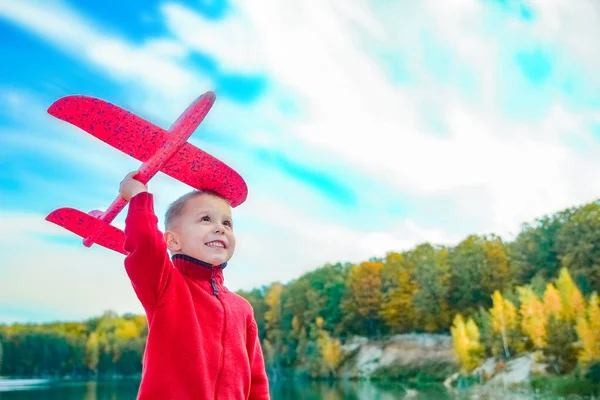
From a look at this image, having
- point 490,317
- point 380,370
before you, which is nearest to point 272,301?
point 380,370

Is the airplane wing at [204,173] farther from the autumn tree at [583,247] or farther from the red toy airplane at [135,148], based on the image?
the autumn tree at [583,247]

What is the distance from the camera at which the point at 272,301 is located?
36.9m

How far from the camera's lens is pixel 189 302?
166 cm

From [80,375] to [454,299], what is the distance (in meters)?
28.0

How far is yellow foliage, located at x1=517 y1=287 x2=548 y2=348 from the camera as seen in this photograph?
20641 mm

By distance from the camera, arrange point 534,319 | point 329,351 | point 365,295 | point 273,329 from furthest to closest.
Answer: point 273,329 → point 365,295 → point 329,351 → point 534,319

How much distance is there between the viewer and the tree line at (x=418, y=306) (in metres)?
23.6

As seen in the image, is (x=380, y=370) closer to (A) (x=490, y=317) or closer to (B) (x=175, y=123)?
(A) (x=490, y=317)

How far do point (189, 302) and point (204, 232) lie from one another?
22 cm

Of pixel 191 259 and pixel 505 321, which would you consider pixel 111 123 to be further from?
pixel 505 321

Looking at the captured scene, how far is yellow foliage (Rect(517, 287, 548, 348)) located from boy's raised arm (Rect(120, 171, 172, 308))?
21.3m

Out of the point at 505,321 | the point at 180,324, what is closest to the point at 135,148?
the point at 180,324

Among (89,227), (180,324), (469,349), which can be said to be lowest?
(469,349)

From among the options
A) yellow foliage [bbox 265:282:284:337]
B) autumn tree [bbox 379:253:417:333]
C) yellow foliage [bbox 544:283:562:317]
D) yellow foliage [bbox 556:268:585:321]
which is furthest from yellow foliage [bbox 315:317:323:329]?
yellow foliage [bbox 556:268:585:321]
